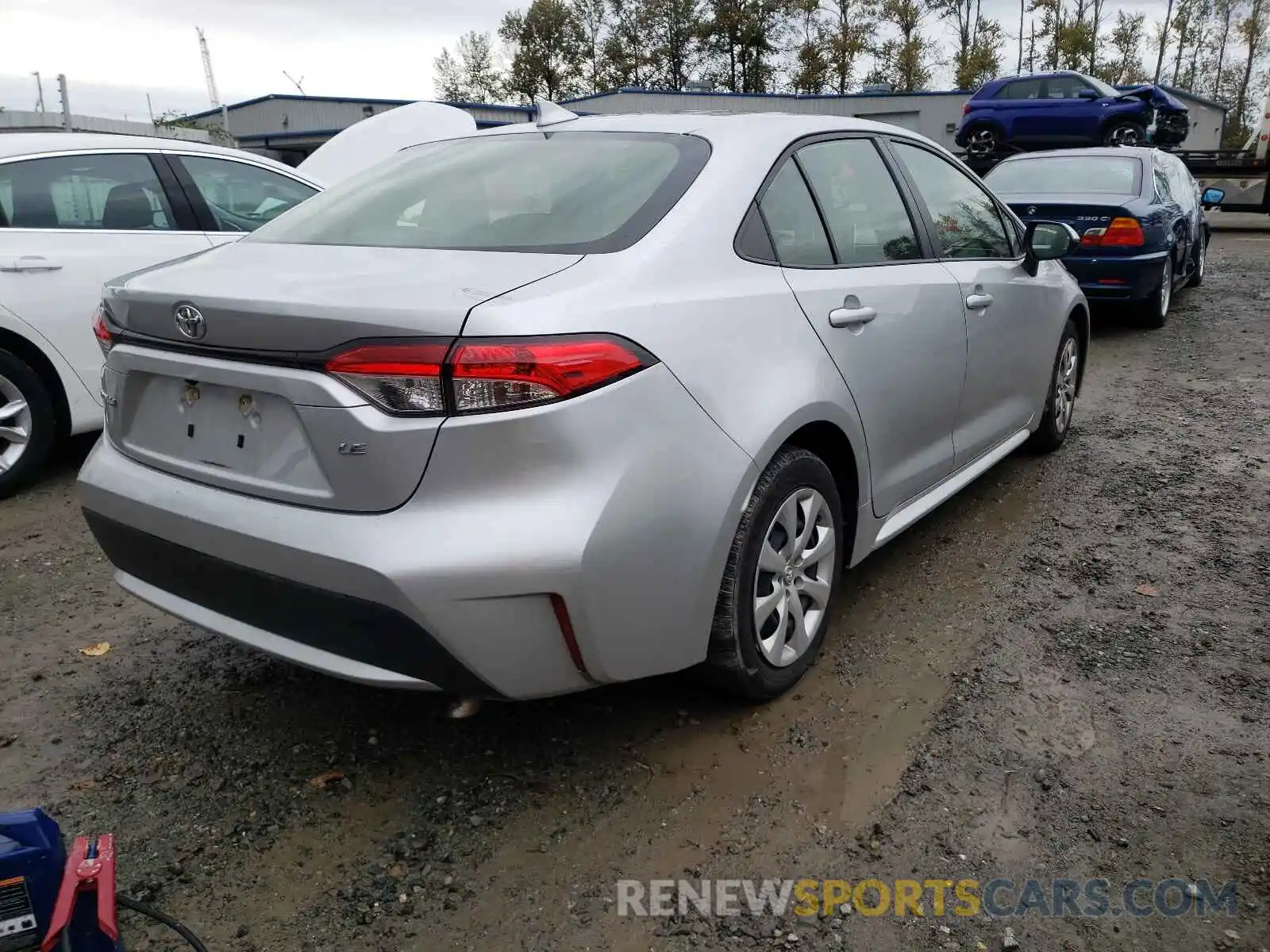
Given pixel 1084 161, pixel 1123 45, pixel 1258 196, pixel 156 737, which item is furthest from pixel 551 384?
pixel 1123 45

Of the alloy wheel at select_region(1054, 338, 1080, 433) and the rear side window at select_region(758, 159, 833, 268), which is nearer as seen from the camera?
the rear side window at select_region(758, 159, 833, 268)

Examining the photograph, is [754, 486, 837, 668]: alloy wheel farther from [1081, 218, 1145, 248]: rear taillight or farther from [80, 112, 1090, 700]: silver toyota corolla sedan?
[1081, 218, 1145, 248]: rear taillight

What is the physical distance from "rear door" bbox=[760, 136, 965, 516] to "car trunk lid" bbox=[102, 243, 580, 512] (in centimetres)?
90

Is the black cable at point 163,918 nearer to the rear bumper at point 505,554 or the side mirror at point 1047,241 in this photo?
the rear bumper at point 505,554

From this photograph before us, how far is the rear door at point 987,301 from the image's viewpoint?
362 centimetres

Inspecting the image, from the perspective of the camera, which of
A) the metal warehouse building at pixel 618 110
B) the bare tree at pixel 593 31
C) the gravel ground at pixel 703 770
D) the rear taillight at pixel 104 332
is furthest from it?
the bare tree at pixel 593 31

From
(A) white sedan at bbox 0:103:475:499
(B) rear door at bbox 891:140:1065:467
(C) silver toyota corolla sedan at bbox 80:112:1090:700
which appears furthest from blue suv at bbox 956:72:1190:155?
(C) silver toyota corolla sedan at bbox 80:112:1090:700

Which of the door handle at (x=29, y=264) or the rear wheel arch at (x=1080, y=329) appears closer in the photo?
the door handle at (x=29, y=264)

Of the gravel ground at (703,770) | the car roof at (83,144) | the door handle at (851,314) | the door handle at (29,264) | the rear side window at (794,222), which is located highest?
the car roof at (83,144)

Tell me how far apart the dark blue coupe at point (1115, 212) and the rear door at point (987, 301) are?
4055mm

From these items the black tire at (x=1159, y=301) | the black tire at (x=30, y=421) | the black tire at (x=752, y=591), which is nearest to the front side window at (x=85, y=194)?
the black tire at (x=30, y=421)

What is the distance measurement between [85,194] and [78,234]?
0.24m

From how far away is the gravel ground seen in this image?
210 cm

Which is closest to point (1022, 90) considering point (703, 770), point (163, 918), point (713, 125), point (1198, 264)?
point (1198, 264)
